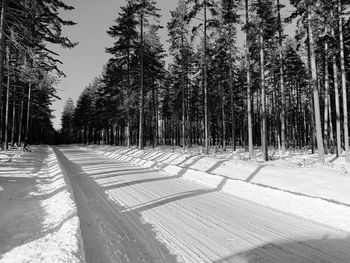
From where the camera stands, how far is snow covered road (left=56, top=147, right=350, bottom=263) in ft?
13.4

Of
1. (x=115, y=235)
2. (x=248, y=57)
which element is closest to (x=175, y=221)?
(x=115, y=235)

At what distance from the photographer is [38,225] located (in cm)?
527

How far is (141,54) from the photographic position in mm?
25656

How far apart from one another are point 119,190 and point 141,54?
19.4 meters

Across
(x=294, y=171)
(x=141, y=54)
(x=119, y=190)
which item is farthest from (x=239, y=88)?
(x=119, y=190)

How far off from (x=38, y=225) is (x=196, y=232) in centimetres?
317

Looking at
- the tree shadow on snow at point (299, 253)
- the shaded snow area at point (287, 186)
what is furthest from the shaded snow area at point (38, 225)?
the shaded snow area at point (287, 186)

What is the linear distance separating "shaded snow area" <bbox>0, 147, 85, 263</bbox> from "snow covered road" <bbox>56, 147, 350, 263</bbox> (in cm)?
32

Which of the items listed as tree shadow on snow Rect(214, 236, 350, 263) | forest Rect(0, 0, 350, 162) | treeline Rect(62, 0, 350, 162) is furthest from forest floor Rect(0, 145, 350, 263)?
treeline Rect(62, 0, 350, 162)

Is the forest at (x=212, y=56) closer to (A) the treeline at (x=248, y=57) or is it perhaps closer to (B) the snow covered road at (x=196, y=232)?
(A) the treeline at (x=248, y=57)

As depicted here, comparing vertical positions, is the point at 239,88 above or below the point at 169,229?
above

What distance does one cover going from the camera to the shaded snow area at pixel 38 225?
380 cm

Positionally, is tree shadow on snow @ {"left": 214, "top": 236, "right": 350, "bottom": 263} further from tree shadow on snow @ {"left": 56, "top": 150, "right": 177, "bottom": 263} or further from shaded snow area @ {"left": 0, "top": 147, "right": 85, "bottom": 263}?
shaded snow area @ {"left": 0, "top": 147, "right": 85, "bottom": 263}

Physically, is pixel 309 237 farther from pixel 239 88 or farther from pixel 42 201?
pixel 239 88
